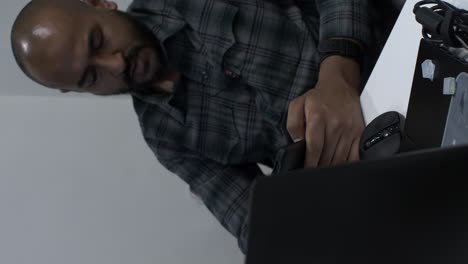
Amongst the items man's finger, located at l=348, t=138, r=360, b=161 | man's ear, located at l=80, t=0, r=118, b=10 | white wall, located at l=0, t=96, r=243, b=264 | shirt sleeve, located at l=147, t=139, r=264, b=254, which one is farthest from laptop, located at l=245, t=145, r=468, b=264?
white wall, located at l=0, t=96, r=243, b=264

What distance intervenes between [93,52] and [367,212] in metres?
0.79

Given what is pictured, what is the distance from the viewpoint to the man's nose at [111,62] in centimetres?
98

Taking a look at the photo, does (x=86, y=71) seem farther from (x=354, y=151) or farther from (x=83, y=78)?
(x=354, y=151)

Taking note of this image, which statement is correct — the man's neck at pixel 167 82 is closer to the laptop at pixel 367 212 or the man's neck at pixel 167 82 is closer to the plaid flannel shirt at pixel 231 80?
the plaid flannel shirt at pixel 231 80

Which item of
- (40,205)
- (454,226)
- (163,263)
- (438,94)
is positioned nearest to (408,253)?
(454,226)

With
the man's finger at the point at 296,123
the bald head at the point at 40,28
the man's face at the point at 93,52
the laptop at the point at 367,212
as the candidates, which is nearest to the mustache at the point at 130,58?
the man's face at the point at 93,52

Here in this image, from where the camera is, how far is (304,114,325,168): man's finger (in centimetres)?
69

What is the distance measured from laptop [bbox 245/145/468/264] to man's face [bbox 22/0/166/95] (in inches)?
29.7

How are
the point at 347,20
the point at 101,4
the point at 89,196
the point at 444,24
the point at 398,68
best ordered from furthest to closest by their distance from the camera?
1. the point at 89,196
2. the point at 101,4
3. the point at 347,20
4. the point at 398,68
5. the point at 444,24

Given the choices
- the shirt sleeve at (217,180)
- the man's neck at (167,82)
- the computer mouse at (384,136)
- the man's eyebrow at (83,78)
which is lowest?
the shirt sleeve at (217,180)

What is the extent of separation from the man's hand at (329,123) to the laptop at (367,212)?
1.01 feet

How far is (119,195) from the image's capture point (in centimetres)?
140

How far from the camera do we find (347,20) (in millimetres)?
848

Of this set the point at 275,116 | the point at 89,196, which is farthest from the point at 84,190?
the point at 275,116
